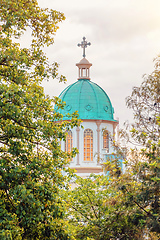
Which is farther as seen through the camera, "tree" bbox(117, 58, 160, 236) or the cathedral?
the cathedral

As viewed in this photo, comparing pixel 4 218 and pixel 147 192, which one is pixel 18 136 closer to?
pixel 4 218

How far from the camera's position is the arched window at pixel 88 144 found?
51.4m

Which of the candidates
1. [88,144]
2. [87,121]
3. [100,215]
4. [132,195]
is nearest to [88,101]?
[87,121]

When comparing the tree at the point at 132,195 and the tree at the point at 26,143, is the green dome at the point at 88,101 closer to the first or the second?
the tree at the point at 132,195

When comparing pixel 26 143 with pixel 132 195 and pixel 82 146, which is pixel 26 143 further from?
pixel 82 146

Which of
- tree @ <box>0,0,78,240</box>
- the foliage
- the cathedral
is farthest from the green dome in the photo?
tree @ <box>0,0,78,240</box>

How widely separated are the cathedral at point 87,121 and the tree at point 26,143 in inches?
1448

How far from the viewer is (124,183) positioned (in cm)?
1559

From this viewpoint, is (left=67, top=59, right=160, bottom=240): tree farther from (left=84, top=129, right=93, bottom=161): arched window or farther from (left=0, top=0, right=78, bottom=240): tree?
(left=84, top=129, right=93, bottom=161): arched window

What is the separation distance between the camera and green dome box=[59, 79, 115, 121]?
51.1 metres

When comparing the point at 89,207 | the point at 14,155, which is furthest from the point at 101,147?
the point at 14,155

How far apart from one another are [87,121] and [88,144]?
2.17m

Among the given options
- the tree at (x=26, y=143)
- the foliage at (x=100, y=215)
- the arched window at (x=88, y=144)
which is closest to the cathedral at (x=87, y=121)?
the arched window at (x=88, y=144)

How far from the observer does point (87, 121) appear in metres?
51.2
